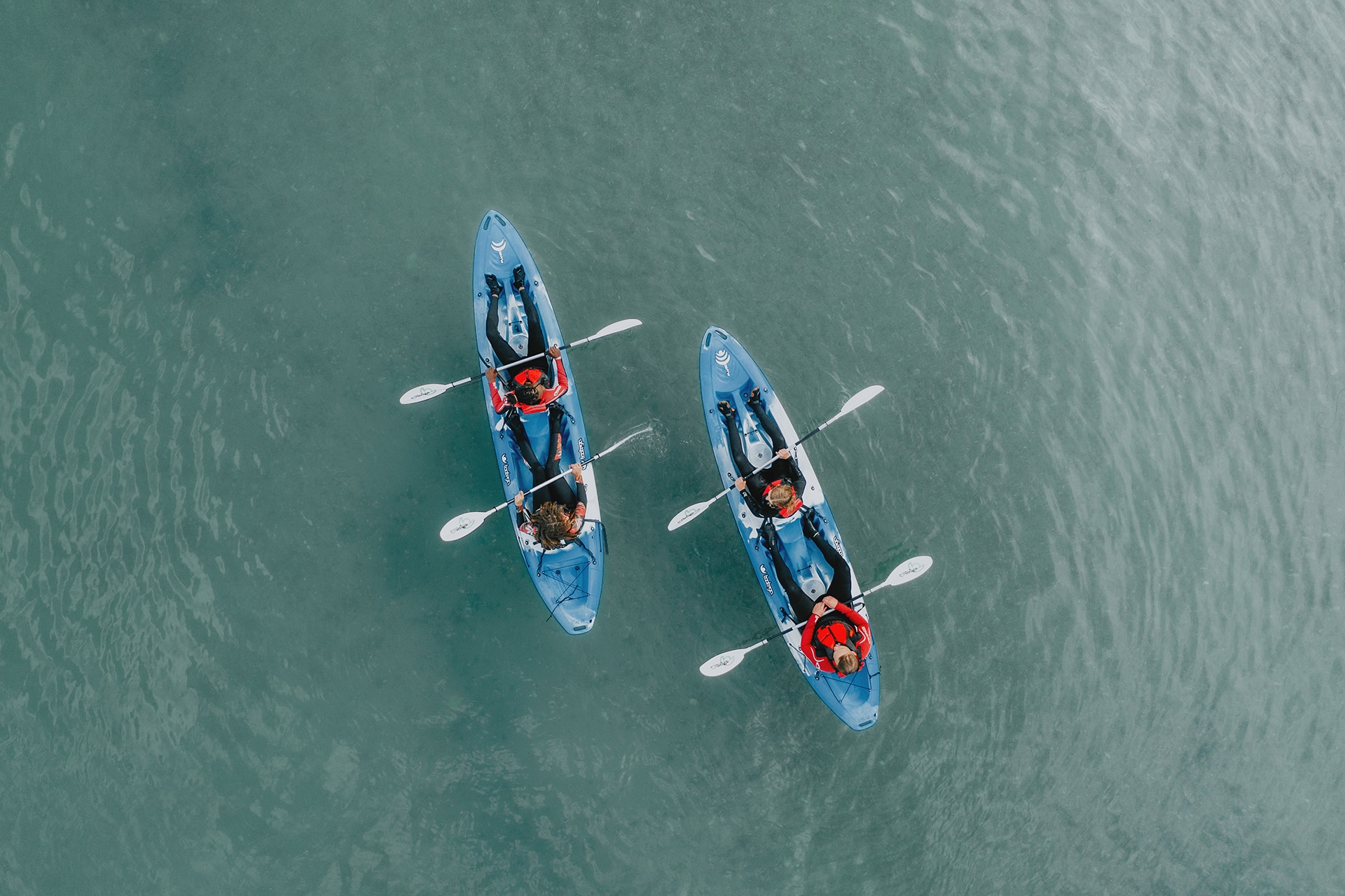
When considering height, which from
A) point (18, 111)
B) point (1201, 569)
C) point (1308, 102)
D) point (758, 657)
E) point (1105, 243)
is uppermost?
point (18, 111)

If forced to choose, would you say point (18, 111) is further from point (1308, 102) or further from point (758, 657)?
point (1308, 102)

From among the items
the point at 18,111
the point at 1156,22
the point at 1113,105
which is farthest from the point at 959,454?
the point at 18,111

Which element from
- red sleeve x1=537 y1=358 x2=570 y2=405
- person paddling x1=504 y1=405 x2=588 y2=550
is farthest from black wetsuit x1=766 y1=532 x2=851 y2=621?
red sleeve x1=537 y1=358 x2=570 y2=405

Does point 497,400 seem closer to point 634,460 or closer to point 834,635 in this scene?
point 634,460

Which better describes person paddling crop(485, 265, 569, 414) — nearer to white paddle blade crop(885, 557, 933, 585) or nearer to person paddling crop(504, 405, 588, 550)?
person paddling crop(504, 405, 588, 550)

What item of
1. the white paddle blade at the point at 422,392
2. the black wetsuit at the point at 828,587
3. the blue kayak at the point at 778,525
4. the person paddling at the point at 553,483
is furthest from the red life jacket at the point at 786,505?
the white paddle blade at the point at 422,392
